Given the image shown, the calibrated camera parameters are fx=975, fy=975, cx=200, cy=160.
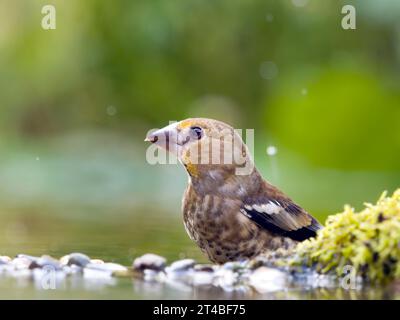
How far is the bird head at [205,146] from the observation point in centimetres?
380

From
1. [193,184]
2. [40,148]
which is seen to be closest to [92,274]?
[193,184]

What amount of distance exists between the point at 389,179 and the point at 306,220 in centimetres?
497

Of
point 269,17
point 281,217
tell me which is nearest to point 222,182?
point 281,217

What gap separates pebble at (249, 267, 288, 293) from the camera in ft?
10.3

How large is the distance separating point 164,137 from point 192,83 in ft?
20.8

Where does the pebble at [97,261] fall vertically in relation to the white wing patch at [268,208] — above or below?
below

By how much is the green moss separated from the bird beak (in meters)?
0.73

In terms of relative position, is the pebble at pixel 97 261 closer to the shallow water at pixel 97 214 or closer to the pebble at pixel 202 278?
the shallow water at pixel 97 214

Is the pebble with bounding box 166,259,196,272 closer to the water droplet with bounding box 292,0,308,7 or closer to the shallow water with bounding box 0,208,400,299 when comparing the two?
the shallow water with bounding box 0,208,400,299

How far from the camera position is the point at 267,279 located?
128 inches

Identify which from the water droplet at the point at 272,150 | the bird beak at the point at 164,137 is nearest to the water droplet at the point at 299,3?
the water droplet at the point at 272,150

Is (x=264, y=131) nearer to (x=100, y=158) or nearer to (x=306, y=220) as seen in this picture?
(x=100, y=158)

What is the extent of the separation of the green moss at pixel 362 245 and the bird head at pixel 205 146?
571 millimetres
